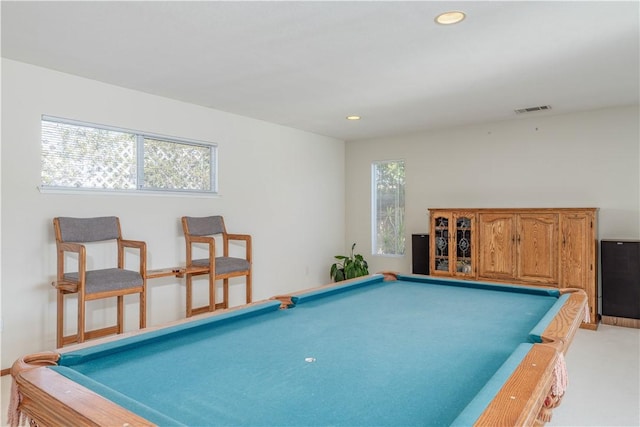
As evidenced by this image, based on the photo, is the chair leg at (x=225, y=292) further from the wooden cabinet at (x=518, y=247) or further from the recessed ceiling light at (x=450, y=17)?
the recessed ceiling light at (x=450, y=17)

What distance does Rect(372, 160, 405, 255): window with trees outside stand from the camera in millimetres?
5988

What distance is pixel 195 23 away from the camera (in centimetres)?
245

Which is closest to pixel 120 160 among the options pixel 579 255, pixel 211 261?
pixel 211 261

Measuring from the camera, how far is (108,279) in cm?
311

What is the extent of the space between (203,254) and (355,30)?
277 cm

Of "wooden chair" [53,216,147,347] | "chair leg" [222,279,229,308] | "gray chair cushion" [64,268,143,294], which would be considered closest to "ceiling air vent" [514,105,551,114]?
"chair leg" [222,279,229,308]

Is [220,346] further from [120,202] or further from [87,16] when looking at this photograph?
[120,202]

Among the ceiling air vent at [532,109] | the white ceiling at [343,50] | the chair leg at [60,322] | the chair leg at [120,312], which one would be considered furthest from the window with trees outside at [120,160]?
the ceiling air vent at [532,109]

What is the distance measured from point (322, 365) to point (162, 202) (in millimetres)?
3162

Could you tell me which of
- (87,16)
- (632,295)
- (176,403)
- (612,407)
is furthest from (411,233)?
(176,403)

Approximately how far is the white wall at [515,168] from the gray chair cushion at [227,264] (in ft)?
8.66

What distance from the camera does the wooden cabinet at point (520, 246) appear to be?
419cm

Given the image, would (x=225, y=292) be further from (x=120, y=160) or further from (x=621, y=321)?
(x=621, y=321)

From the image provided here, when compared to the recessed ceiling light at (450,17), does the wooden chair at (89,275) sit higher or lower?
lower
